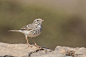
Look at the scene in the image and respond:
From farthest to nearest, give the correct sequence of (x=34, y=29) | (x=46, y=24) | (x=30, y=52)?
(x=46, y=24), (x=34, y=29), (x=30, y=52)

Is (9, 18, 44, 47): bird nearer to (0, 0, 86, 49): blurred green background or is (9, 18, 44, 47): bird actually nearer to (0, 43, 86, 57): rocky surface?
(0, 43, 86, 57): rocky surface

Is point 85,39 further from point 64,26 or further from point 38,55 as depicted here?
point 38,55

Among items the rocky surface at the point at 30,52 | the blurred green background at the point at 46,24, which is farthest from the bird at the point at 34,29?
the blurred green background at the point at 46,24

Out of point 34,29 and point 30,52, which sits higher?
point 34,29

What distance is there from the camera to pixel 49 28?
17.4 meters

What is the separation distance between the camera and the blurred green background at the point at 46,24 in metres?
16.9

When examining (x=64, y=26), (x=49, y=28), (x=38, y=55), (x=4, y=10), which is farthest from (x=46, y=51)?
(x=4, y=10)

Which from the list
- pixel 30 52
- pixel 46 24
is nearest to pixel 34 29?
pixel 30 52

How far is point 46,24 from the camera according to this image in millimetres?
17641

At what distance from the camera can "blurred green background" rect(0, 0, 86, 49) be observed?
16891 millimetres

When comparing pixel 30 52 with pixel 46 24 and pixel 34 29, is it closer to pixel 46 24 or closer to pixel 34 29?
pixel 34 29

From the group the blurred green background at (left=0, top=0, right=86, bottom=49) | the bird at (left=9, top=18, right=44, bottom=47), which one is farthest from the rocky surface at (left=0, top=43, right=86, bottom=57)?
the blurred green background at (left=0, top=0, right=86, bottom=49)

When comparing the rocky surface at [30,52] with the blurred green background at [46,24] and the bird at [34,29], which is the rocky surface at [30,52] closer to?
the bird at [34,29]

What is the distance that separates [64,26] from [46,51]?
9574 millimetres
